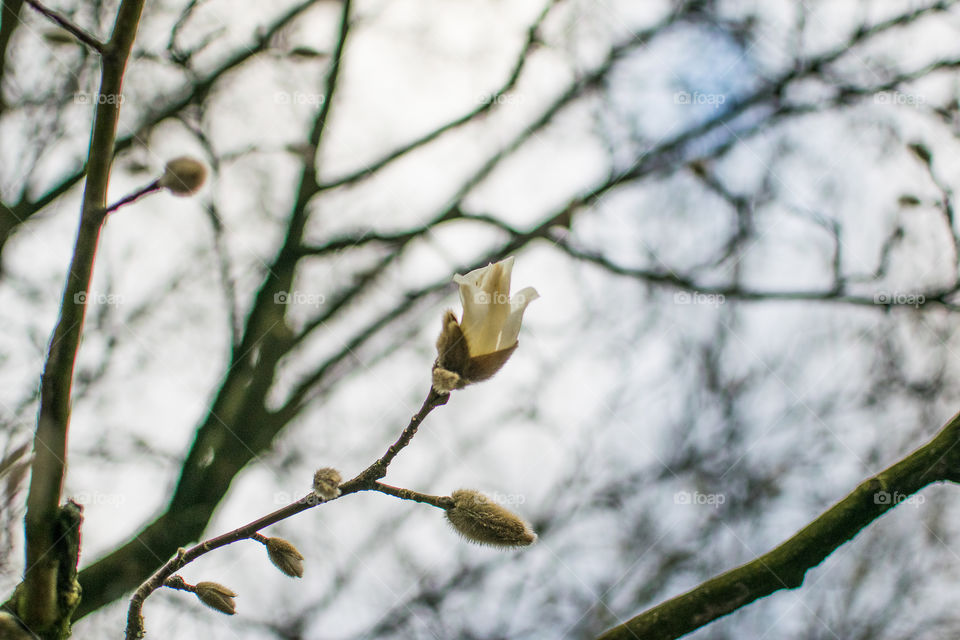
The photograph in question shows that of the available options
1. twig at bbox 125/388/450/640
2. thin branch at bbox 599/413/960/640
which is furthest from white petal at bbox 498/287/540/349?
thin branch at bbox 599/413/960/640

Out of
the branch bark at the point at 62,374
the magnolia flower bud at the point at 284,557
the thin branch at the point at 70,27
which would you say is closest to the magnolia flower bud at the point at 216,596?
the magnolia flower bud at the point at 284,557

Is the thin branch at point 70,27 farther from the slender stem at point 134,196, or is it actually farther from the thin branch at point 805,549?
the thin branch at point 805,549

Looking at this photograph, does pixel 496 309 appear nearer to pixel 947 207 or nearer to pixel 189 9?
pixel 947 207

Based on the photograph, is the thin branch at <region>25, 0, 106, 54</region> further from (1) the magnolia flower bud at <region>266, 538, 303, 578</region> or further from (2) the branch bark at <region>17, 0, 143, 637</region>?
(1) the magnolia flower bud at <region>266, 538, 303, 578</region>

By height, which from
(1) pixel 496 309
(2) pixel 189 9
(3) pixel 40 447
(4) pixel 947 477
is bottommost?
(4) pixel 947 477

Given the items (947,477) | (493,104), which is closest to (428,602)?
(493,104)

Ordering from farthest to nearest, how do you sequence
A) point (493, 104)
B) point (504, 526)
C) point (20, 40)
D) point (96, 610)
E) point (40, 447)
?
point (493, 104)
point (20, 40)
point (96, 610)
point (504, 526)
point (40, 447)

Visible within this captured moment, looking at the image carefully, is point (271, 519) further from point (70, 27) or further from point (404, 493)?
point (70, 27)

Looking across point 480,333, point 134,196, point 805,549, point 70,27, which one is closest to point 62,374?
point 134,196
